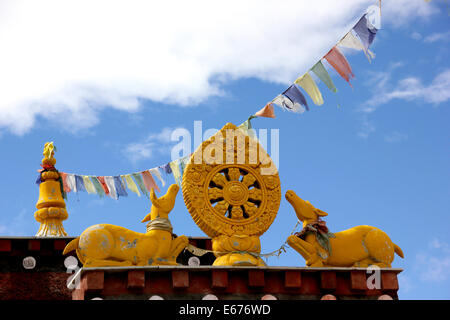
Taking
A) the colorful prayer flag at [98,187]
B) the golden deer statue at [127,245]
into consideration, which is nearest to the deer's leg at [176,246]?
the golden deer statue at [127,245]

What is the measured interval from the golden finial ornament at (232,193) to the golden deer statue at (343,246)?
0.73 meters

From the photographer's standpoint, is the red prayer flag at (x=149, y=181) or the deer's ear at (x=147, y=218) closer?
the deer's ear at (x=147, y=218)

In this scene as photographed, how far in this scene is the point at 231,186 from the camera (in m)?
14.9

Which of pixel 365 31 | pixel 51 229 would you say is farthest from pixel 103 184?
pixel 365 31

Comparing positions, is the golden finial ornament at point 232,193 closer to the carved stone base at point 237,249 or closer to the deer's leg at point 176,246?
the carved stone base at point 237,249

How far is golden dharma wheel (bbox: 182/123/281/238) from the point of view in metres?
14.7

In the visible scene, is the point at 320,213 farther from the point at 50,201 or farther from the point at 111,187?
the point at 50,201

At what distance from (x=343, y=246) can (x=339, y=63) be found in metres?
3.90

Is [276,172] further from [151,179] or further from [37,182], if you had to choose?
[37,182]

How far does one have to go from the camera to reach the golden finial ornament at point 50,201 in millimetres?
19156

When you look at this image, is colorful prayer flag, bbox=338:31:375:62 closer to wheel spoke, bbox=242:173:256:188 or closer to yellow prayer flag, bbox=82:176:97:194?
wheel spoke, bbox=242:173:256:188

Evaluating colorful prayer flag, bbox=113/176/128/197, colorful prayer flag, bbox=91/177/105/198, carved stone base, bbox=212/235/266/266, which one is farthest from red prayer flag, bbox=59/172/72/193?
carved stone base, bbox=212/235/266/266

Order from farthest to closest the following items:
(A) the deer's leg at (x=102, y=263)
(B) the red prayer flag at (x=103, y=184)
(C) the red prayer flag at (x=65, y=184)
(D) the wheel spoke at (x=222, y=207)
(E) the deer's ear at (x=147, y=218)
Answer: (C) the red prayer flag at (x=65, y=184)
(B) the red prayer flag at (x=103, y=184)
(E) the deer's ear at (x=147, y=218)
(D) the wheel spoke at (x=222, y=207)
(A) the deer's leg at (x=102, y=263)
